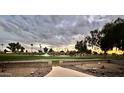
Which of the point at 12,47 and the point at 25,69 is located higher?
the point at 12,47

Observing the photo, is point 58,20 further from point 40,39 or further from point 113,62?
point 113,62

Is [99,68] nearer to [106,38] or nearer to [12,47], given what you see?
[106,38]

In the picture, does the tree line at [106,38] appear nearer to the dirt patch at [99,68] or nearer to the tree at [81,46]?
the tree at [81,46]

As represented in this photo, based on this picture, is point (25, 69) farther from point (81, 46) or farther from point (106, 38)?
point (106, 38)

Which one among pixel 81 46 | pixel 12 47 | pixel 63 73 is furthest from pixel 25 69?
pixel 81 46

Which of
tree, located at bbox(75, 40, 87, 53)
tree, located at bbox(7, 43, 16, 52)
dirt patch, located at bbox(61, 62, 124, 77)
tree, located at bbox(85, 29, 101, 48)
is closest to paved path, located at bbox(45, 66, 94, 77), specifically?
dirt patch, located at bbox(61, 62, 124, 77)

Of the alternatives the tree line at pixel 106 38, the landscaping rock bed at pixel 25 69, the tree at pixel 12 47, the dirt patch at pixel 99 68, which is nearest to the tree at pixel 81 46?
the tree line at pixel 106 38

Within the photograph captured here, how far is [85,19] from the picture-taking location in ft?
15.7

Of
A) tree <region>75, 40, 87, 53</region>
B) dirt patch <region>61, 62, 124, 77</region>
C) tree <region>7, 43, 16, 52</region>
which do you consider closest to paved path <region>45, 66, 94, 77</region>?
dirt patch <region>61, 62, 124, 77</region>

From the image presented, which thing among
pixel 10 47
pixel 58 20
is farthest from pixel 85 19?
pixel 10 47

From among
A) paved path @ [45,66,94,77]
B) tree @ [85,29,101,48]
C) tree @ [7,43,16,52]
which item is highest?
tree @ [85,29,101,48]

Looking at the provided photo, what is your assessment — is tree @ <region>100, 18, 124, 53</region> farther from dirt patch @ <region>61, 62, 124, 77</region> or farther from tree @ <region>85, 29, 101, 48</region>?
dirt patch @ <region>61, 62, 124, 77</region>

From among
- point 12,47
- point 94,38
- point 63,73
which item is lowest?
point 63,73

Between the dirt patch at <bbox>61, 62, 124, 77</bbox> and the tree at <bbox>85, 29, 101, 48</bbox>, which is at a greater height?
the tree at <bbox>85, 29, 101, 48</bbox>
